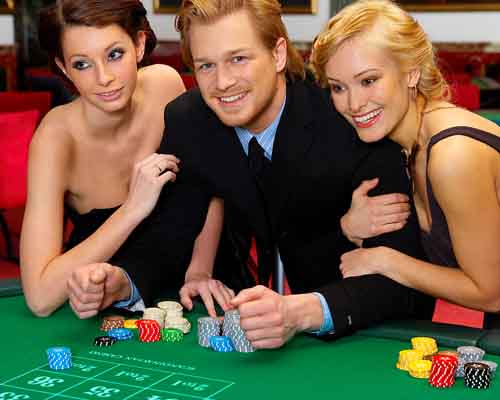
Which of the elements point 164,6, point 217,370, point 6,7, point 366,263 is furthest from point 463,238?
point 6,7

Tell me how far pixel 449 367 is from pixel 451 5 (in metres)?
5.82

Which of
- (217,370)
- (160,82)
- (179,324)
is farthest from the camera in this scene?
(160,82)

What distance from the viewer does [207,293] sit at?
85.5 inches

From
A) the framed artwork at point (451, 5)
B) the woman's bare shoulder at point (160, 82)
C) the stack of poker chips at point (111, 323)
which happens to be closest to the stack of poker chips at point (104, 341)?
the stack of poker chips at point (111, 323)

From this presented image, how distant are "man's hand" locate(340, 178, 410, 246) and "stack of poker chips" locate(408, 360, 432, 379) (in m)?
0.56

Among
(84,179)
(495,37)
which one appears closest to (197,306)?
(84,179)

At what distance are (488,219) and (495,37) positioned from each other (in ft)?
16.9

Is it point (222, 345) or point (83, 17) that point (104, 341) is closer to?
point (222, 345)

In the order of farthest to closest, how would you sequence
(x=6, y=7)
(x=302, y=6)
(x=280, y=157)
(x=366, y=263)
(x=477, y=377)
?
1. (x=6, y=7)
2. (x=302, y=6)
3. (x=280, y=157)
4. (x=366, y=263)
5. (x=477, y=377)

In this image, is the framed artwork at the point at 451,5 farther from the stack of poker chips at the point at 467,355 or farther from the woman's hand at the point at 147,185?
the stack of poker chips at the point at 467,355

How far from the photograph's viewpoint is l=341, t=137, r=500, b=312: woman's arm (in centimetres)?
196

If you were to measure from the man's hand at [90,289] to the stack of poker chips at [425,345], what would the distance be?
0.72 m

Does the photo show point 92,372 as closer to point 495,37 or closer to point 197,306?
point 197,306

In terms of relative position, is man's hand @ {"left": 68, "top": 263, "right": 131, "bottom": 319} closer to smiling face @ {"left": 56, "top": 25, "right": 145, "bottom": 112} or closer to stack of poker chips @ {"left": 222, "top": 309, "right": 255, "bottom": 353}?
stack of poker chips @ {"left": 222, "top": 309, "right": 255, "bottom": 353}
